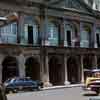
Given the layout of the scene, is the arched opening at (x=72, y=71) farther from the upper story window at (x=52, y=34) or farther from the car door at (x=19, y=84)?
the car door at (x=19, y=84)

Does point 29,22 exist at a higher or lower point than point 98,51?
higher

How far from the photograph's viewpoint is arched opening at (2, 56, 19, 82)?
38281mm

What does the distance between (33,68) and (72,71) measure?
21.6 feet

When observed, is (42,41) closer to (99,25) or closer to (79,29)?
(79,29)

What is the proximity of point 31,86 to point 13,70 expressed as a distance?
17.1ft

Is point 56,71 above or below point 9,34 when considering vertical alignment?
below

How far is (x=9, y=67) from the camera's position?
38.7 metres

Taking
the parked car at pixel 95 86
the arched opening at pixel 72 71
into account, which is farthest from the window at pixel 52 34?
the parked car at pixel 95 86

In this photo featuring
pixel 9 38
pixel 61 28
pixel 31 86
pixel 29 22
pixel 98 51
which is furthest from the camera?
pixel 98 51

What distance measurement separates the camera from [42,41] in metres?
40.8

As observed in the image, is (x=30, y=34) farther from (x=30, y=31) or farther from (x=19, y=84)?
(x=19, y=84)

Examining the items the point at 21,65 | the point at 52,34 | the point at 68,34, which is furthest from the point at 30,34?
the point at 68,34

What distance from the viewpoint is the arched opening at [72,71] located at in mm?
45438

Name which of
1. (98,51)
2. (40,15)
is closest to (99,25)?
(98,51)
